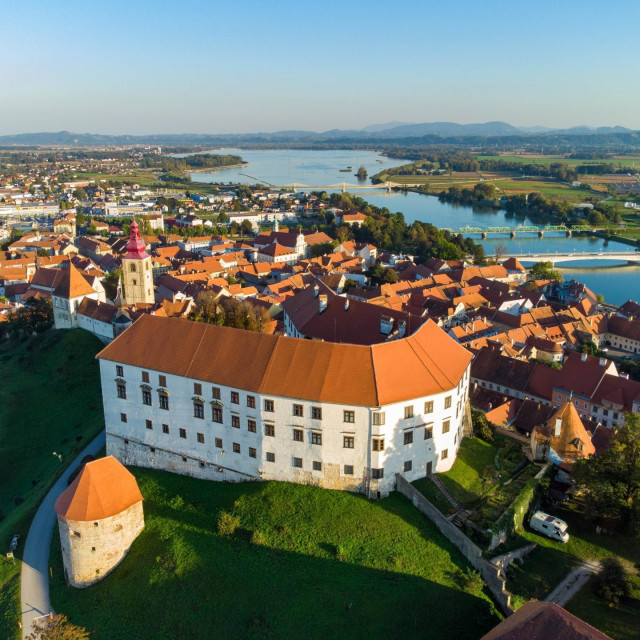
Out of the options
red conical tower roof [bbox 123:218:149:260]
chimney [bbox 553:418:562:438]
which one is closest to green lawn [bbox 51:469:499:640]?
chimney [bbox 553:418:562:438]

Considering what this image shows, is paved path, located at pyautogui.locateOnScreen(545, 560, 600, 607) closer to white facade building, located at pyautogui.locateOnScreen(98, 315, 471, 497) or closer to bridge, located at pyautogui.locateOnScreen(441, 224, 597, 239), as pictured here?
white facade building, located at pyautogui.locateOnScreen(98, 315, 471, 497)

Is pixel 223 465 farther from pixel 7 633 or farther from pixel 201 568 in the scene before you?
pixel 7 633

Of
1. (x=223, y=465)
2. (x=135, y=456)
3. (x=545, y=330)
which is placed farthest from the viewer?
(x=545, y=330)

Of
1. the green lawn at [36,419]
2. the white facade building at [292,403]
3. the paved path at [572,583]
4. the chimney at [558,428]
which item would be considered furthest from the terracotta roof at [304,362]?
the green lawn at [36,419]

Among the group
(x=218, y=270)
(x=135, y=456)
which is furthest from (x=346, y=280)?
(x=135, y=456)

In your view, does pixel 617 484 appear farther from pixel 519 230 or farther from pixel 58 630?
pixel 519 230

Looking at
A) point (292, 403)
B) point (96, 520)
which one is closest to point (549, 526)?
point (292, 403)

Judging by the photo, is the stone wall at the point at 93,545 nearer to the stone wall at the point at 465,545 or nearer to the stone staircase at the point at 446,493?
the stone wall at the point at 465,545
